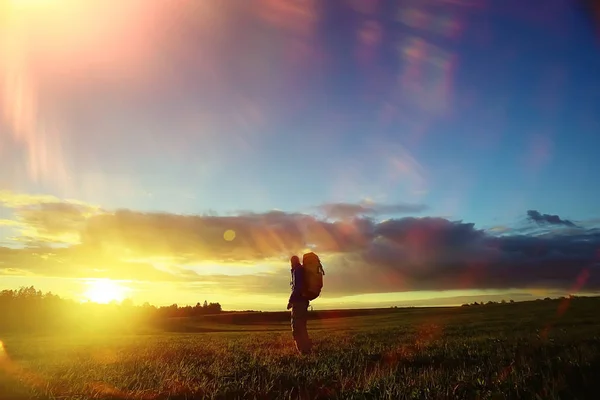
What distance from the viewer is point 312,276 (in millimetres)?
17906

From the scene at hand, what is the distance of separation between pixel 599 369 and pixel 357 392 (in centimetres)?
455

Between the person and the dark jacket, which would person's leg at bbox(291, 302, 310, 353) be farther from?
the dark jacket

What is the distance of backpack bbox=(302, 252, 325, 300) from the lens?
17.9 m

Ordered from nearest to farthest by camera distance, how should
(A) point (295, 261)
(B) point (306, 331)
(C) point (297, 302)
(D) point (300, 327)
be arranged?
1. (B) point (306, 331)
2. (D) point (300, 327)
3. (C) point (297, 302)
4. (A) point (295, 261)

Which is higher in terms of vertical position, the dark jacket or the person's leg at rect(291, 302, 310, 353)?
the dark jacket

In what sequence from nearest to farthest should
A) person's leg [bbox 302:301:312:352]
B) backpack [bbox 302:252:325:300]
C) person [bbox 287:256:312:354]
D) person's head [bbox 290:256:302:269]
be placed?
person's leg [bbox 302:301:312:352]
person [bbox 287:256:312:354]
backpack [bbox 302:252:325:300]
person's head [bbox 290:256:302:269]

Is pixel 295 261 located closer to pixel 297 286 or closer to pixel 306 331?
pixel 297 286

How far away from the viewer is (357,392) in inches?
278

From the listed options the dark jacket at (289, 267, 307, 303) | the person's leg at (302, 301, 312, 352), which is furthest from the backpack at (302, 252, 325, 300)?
the person's leg at (302, 301, 312, 352)

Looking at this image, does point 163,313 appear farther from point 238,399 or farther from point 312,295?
point 238,399

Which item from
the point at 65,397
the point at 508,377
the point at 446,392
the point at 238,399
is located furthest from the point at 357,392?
the point at 65,397

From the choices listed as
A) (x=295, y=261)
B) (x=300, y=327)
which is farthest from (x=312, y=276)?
(x=300, y=327)

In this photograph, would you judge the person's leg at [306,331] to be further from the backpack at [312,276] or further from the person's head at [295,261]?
the person's head at [295,261]

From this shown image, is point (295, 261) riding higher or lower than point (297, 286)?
higher
